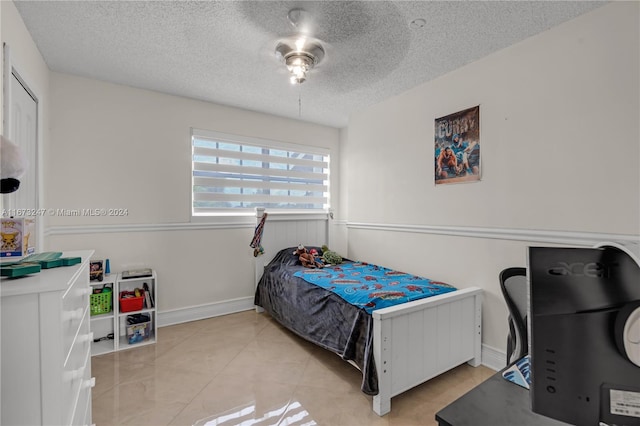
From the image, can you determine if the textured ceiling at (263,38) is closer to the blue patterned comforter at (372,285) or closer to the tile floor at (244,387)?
the blue patterned comforter at (372,285)

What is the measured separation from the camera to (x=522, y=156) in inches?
82.6

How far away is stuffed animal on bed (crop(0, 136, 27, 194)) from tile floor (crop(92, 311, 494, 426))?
1.42m

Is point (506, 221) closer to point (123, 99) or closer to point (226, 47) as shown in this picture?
point (226, 47)

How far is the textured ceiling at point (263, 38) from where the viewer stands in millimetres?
1732

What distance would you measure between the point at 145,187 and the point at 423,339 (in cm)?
276

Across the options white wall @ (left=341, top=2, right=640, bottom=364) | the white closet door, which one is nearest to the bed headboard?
white wall @ (left=341, top=2, right=640, bottom=364)

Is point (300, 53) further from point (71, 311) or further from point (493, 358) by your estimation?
point (493, 358)

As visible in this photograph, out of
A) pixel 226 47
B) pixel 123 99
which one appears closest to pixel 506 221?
pixel 226 47

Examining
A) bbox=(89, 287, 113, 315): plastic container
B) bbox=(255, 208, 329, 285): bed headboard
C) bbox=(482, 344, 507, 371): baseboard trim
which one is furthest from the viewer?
bbox=(255, 208, 329, 285): bed headboard

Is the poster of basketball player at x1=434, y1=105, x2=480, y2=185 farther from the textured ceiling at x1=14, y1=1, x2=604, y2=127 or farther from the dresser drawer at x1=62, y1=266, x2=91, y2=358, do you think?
the dresser drawer at x1=62, y1=266, x2=91, y2=358

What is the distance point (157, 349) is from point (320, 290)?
57.8 inches

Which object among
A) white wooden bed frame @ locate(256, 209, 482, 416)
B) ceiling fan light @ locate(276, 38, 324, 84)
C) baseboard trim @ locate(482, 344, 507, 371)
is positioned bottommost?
baseboard trim @ locate(482, 344, 507, 371)

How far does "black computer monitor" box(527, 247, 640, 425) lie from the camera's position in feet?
1.67

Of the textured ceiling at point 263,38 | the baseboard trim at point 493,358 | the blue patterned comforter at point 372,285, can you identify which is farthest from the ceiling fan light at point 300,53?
the baseboard trim at point 493,358
